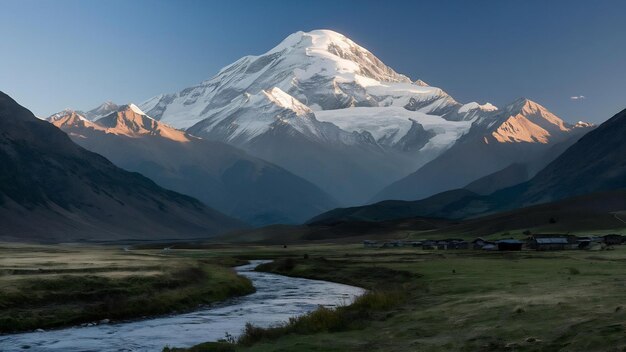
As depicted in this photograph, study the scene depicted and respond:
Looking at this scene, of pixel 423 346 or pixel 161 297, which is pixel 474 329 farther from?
pixel 161 297

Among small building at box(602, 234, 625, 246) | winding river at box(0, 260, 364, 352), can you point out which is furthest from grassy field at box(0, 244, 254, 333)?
small building at box(602, 234, 625, 246)

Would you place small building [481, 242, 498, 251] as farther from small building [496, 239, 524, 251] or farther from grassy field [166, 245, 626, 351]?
grassy field [166, 245, 626, 351]

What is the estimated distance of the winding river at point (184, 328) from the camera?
5072 centimetres

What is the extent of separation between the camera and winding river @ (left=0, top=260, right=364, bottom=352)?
50719mm

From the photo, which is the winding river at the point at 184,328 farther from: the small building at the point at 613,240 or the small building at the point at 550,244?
the small building at the point at 613,240

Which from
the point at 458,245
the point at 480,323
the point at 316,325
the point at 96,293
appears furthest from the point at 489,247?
the point at 480,323

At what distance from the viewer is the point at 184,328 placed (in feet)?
193

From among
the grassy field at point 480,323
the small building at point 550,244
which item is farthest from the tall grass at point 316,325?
the small building at point 550,244

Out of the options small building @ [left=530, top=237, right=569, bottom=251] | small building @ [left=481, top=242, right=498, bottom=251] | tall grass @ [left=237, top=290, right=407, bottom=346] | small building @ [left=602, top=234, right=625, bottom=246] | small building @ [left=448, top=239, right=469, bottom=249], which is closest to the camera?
tall grass @ [left=237, top=290, right=407, bottom=346]

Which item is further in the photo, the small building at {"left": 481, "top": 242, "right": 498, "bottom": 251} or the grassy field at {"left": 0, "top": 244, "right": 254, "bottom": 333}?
the small building at {"left": 481, "top": 242, "right": 498, "bottom": 251}

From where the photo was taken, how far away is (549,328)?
1457 inches

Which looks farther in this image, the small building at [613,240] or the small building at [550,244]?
the small building at [613,240]

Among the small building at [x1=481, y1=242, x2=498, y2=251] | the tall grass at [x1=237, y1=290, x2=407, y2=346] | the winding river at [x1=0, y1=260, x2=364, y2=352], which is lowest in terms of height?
the winding river at [x1=0, y1=260, x2=364, y2=352]

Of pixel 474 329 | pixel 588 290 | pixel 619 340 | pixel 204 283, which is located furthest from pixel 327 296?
pixel 619 340
